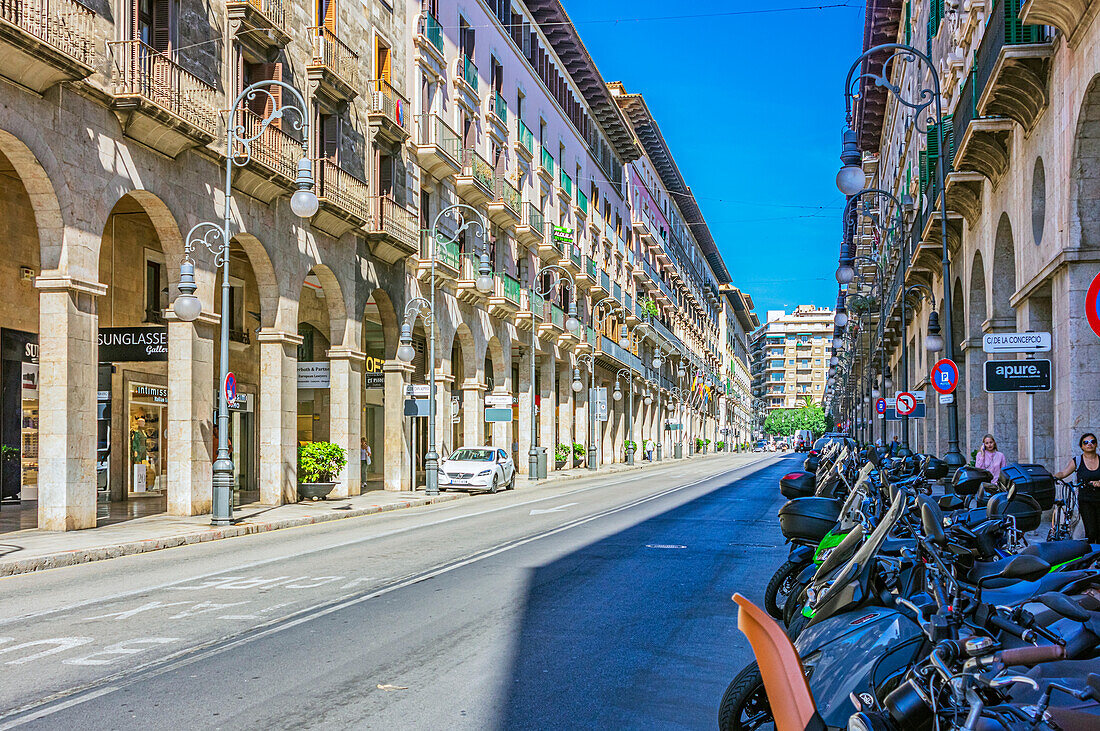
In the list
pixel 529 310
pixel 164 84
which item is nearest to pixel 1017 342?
pixel 164 84

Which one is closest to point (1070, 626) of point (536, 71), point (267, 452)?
point (267, 452)

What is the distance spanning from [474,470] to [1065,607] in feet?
102

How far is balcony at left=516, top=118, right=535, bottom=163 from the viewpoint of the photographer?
156 feet

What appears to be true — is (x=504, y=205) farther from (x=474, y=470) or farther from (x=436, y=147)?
(x=474, y=470)

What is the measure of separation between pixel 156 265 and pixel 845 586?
25.8 metres

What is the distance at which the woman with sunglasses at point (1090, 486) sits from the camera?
14.2m

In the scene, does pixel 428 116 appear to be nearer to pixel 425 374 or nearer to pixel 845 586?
pixel 425 374

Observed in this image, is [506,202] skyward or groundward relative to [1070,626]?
skyward

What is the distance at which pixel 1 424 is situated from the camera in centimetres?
2377

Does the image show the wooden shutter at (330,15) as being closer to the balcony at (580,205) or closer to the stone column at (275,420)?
the stone column at (275,420)

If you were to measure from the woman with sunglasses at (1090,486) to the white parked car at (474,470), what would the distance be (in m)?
22.0

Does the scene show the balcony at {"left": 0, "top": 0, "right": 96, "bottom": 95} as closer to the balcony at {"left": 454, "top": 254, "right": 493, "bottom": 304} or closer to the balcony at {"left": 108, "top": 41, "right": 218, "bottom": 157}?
the balcony at {"left": 108, "top": 41, "right": 218, "bottom": 157}

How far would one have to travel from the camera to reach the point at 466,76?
132 feet

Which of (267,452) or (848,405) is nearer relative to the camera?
(267,452)
